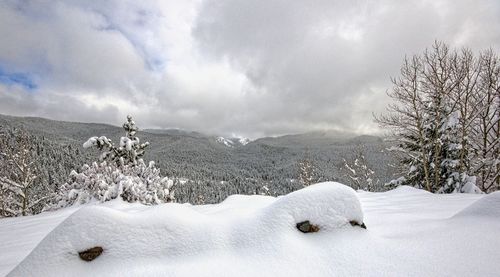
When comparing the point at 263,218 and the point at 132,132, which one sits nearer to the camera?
the point at 263,218

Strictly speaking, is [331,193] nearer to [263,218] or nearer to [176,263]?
[263,218]

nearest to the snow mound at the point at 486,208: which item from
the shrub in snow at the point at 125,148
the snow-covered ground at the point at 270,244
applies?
the snow-covered ground at the point at 270,244

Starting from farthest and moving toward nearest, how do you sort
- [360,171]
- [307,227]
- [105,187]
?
[360,171] → [105,187] → [307,227]

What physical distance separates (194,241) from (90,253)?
1.25 meters

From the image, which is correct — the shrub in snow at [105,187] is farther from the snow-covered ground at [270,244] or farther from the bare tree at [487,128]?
the bare tree at [487,128]

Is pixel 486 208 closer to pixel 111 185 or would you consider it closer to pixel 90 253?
A: pixel 90 253

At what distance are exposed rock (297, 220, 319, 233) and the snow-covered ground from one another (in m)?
0.06

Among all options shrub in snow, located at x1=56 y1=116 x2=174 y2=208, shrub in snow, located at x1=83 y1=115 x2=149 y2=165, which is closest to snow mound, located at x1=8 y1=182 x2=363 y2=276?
shrub in snow, located at x1=56 y1=116 x2=174 y2=208

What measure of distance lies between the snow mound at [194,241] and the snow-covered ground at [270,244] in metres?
0.01

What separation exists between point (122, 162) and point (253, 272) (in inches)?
556

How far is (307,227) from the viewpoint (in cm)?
346

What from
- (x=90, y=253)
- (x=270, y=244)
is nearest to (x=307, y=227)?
(x=270, y=244)

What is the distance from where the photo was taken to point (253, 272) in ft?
9.01

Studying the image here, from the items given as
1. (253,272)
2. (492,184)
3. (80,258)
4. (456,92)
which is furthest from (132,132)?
(492,184)
